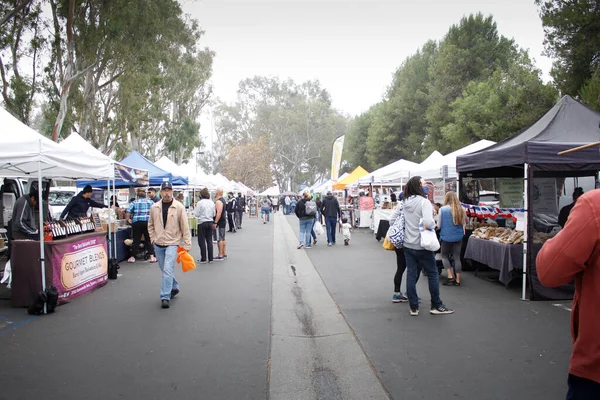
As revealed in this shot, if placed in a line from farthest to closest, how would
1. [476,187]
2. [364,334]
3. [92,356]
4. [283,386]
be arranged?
[476,187] < [364,334] < [92,356] < [283,386]

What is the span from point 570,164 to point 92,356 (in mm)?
7241

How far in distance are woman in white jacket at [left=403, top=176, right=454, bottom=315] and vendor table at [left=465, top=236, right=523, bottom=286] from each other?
2.15 metres

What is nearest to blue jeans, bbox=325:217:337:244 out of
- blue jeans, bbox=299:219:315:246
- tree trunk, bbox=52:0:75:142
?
blue jeans, bbox=299:219:315:246

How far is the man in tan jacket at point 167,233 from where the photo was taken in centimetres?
650

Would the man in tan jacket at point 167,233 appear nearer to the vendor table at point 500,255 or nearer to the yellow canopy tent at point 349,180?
the vendor table at point 500,255

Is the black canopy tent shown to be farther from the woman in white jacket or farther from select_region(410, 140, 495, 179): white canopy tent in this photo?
select_region(410, 140, 495, 179): white canopy tent

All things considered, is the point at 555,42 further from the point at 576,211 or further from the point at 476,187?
the point at 576,211

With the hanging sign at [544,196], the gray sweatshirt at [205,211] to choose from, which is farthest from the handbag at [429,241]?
the gray sweatshirt at [205,211]

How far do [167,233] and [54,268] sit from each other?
182 cm

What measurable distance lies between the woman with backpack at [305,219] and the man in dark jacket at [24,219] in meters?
7.73

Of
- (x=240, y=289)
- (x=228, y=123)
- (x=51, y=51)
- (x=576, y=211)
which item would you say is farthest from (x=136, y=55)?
(x=228, y=123)

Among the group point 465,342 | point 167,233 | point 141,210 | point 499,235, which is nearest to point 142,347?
point 167,233

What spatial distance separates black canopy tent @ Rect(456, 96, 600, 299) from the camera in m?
6.67

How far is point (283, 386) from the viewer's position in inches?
152
